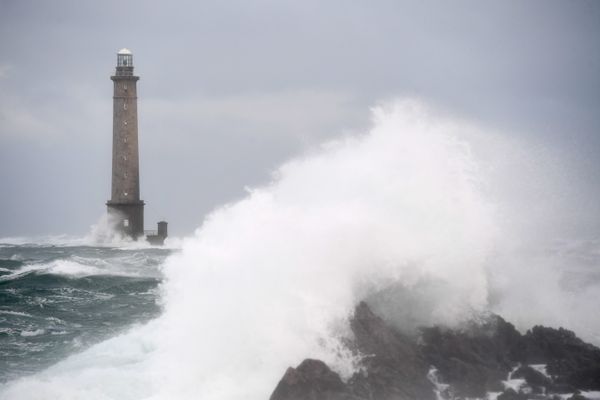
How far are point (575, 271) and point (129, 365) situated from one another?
16.8m

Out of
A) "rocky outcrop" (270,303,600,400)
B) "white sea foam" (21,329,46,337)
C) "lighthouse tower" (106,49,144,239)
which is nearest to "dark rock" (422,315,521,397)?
"rocky outcrop" (270,303,600,400)

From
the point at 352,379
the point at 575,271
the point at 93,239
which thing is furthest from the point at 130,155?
the point at 352,379

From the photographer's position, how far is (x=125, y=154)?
42.3 metres

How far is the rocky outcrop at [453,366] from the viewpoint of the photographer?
37.4ft

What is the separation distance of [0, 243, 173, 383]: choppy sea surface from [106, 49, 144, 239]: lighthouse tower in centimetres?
788

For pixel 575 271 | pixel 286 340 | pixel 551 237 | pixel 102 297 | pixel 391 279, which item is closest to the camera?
pixel 286 340

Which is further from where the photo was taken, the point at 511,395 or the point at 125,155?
the point at 125,155

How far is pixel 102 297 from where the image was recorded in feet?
76.8

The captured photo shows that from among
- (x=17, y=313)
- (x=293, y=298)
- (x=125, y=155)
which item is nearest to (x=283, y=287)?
(x=293, y=298)

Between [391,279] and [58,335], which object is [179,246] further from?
[391,279]

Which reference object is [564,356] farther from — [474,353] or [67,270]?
[67,270]

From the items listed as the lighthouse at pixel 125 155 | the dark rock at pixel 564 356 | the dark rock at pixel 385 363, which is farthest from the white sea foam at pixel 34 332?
the lighthouse at pixel 125 155

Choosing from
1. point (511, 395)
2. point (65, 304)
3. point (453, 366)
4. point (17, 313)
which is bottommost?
point (511, 395)

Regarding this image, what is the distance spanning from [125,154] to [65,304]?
832 inches
